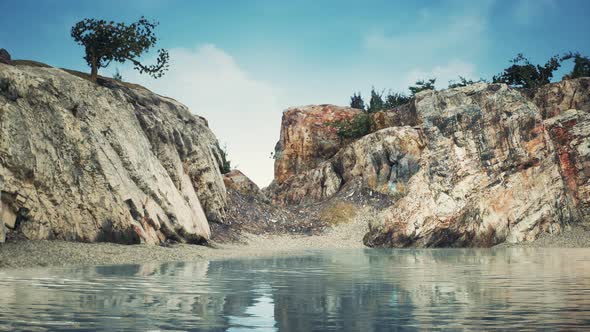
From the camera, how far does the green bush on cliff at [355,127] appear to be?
3051 inches

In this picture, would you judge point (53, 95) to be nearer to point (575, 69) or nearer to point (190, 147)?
point (190, 147)

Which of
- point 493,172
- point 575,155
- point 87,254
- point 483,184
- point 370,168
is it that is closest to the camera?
point 87,254

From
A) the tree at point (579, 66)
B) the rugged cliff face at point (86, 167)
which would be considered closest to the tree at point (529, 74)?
the tree at point (579, 66)

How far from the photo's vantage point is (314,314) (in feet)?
35.5

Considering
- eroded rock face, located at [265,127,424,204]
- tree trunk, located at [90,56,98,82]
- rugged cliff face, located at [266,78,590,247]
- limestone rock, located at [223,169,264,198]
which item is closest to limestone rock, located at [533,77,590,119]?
rugged cliff face, located at [266,78,590,247]

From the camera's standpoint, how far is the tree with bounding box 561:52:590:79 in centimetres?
7612

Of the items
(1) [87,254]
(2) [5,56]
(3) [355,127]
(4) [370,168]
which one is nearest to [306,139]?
(3) [355,127]

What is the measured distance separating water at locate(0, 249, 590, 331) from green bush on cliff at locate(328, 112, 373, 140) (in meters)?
57.5

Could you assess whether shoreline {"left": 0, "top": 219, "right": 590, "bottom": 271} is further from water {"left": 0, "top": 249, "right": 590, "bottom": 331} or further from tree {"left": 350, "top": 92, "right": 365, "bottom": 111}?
tree {"left": 350, "top": 92, "right": 365, "bottom": 111}

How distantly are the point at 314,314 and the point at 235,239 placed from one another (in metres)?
37.8

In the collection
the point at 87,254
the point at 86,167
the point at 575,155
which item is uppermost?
the point at 575,155

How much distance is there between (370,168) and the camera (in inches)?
2687

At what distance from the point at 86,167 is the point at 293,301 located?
24.7m

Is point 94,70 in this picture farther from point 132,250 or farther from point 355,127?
point 355,127
